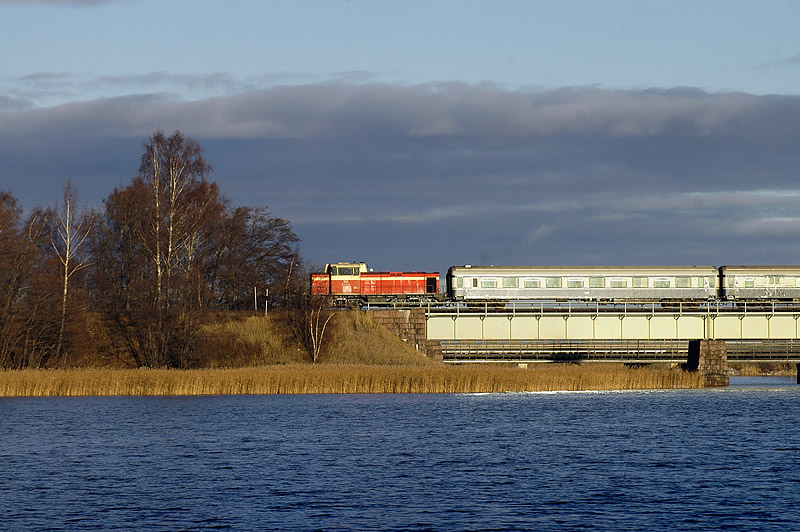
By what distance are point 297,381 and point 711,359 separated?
30498 mm

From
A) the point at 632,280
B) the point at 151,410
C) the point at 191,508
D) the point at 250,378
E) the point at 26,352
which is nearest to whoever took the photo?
the point at 191,508

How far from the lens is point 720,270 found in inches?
3248

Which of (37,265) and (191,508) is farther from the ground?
(37,265)

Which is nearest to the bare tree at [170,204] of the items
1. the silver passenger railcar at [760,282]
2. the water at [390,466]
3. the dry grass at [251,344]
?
the dry grass at [251,344]

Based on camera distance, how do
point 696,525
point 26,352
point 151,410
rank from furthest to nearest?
point 26,352 < point 151,410 < point 696,525

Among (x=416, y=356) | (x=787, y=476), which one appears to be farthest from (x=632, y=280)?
(x=787, y=476)

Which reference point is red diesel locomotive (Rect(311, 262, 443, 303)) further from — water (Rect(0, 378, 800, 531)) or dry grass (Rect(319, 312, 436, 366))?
water (Rect(0, 378, 800, 531))

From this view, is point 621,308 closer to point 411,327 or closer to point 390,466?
point 411,327

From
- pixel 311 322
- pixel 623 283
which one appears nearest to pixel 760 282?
pixel 623 283

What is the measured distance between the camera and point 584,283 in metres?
81.1

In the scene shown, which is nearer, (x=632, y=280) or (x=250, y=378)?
(x=250, y=378)

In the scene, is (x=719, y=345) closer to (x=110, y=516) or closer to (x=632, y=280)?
(x=632, y=280)

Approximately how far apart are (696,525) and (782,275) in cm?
6172

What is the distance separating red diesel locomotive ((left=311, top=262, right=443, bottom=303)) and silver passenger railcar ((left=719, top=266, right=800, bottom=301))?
2299 cm
